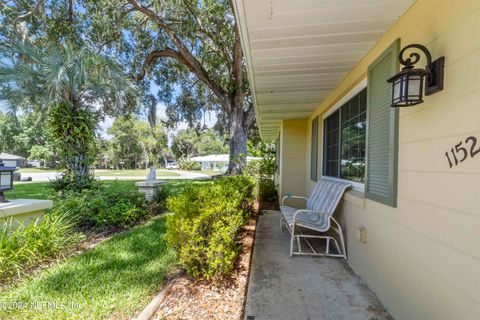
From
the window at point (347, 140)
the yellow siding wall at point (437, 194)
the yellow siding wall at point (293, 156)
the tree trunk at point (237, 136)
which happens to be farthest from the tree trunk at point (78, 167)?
the yellow siding wall at point (437, 194)

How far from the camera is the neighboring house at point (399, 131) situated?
1.35 metres

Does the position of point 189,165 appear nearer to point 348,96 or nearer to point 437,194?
point 348,96

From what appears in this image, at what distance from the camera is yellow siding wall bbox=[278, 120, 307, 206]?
6.31 meters

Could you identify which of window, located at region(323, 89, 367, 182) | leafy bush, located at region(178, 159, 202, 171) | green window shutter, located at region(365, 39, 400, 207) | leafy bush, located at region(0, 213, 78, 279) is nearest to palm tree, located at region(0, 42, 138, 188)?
leafy bush, located at region(0, 213, 78, 279)

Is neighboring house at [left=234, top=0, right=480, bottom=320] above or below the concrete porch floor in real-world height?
above

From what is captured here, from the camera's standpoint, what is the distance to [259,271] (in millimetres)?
2797

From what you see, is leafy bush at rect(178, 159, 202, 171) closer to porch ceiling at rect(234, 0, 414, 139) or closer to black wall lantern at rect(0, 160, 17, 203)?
black wall lantern at rect(0, 160, 17, 203)

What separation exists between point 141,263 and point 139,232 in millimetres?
1294

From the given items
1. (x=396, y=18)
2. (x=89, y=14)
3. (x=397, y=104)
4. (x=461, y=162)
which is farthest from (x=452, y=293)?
(x=89, y=14)

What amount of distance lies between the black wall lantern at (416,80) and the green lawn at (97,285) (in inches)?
106

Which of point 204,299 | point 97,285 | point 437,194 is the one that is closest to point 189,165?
point 97,285

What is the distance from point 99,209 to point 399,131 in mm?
4829

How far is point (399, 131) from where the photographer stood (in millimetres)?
2006

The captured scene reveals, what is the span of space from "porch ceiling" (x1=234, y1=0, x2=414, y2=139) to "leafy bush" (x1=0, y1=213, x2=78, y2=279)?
3.35 m
